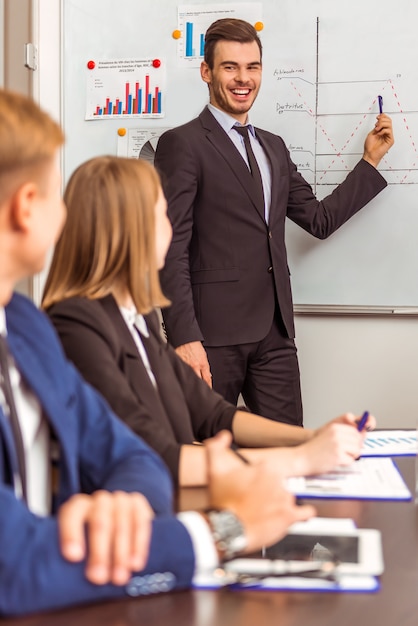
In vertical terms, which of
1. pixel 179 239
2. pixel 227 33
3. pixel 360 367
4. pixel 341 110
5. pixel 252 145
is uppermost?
pixel 227 33

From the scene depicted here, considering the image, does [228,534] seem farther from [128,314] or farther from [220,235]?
[220,235]

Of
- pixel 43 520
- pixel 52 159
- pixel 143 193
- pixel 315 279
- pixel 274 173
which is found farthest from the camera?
pixel 315 279

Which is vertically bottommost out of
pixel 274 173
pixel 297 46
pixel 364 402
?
pixel 364 402

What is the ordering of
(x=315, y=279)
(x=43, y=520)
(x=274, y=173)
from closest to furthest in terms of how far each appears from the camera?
(x=43, y=520), (x=274, y=173), (x=315, y=279)

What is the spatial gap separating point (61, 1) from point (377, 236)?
1589mm

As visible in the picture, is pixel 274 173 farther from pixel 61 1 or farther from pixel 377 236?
pixel 61 1

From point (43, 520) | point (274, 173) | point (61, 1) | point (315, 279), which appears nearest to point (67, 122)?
point (61, 1)

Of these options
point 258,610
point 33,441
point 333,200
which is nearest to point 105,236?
point 33,441

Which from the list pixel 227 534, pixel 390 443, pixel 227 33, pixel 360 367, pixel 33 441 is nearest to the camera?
pixel 227 534

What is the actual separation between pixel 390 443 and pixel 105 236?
0.75 metres

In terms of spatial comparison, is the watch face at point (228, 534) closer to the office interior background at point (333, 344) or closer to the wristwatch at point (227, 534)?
the wristwatch at point (227, 534)

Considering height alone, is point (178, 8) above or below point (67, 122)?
above

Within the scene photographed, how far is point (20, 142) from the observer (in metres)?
0.98

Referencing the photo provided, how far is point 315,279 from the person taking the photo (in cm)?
345
